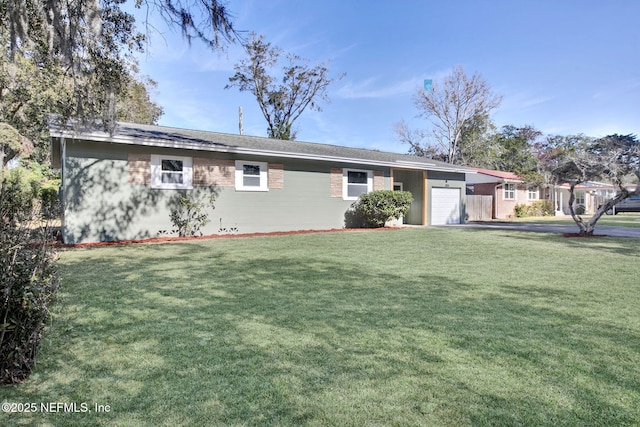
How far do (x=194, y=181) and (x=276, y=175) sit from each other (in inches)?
123

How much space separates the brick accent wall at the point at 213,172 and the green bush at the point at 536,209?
23.3 metres

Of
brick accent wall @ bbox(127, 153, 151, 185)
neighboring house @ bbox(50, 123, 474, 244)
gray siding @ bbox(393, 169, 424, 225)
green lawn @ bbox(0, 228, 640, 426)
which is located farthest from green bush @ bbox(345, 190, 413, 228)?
green lawn @ bbox(0, 228, 640, 426)

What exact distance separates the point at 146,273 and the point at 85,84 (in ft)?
13.9

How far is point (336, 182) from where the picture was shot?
1549 cm

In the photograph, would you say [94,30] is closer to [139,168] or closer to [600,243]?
[139,168]

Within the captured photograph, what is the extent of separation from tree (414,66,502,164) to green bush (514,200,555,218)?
904 cm

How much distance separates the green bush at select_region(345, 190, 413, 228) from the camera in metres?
15.4

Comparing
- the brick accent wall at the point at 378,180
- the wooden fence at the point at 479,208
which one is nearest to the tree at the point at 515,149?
the wooden fence at the point at 479,208

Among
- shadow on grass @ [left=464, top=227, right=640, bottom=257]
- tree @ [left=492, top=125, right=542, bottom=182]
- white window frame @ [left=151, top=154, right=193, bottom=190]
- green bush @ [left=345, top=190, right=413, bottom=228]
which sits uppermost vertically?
tree @ [left=492, top=125, right=542, bottom=182]

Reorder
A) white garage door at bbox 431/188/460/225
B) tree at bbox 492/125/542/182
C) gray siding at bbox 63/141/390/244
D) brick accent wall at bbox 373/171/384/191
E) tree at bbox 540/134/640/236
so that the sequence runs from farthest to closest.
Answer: tree at bbox 492/125/542/182 → white garage door at bbox 431/188/460/225 → brick accent wall at bbox 373/171/384/191 → tree at bbox 540/134/640/236 → gray siding at bbox 63/141/390/244

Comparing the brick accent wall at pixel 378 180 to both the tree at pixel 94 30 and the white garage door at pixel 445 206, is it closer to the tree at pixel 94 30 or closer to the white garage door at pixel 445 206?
the white garage door at pixel 445 206

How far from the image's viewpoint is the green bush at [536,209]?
2744 cm

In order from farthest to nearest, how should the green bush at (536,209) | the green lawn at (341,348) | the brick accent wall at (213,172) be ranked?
1. the green bush at (536,209)
2. the brick accent wall at (213,172)
3. the green lawn at (341,348)

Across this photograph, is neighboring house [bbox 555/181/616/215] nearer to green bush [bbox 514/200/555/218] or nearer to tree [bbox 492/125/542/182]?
green bush [bbox 514/200/555/218]
